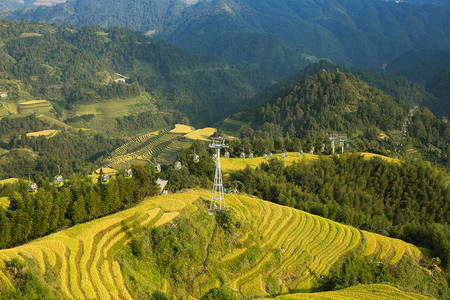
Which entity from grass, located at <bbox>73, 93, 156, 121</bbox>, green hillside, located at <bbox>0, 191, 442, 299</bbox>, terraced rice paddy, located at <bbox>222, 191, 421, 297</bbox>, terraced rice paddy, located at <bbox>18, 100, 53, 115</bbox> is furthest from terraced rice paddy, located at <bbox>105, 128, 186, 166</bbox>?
green hillside, located at <bbox>0, 191, 442, 299</bbox>

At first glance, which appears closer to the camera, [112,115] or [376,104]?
[376,104]

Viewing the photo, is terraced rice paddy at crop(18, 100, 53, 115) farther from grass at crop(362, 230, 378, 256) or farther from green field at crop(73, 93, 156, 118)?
grass at crop(362, 230, 378, 256)

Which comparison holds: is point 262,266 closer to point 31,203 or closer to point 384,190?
point 31,203

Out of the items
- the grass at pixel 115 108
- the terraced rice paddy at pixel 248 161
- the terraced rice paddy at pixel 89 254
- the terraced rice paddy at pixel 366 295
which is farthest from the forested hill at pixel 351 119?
the terraced rice paddy at pixel 89 254

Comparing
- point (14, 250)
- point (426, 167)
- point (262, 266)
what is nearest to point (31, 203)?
point (14, 250)

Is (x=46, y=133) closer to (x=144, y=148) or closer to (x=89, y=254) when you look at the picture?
(x=144, y=148)

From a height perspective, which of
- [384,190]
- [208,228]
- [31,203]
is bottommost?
[384,190]
